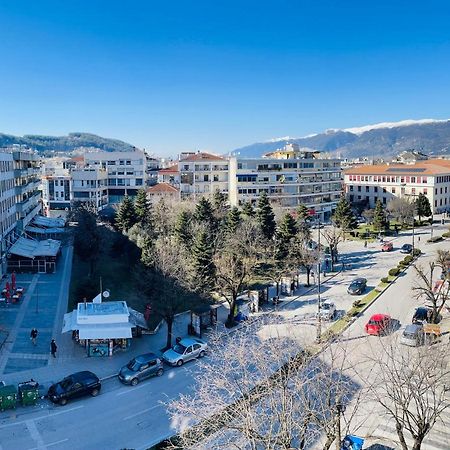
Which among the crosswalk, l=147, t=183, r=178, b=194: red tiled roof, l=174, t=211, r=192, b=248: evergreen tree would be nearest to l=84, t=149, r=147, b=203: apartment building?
l=147, t=183, r=178, b=194: red tiled roof

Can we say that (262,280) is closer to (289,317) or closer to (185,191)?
(289,317)

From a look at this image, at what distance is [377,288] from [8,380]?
97.6 feet

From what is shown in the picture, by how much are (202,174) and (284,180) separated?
14798 millimetres

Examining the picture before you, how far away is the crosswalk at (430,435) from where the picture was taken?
62.2 ft

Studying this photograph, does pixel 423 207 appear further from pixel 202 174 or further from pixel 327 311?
pixel 327 311

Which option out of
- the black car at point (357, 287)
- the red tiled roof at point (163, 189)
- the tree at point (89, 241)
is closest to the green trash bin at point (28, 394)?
the tree at point (89, 241)

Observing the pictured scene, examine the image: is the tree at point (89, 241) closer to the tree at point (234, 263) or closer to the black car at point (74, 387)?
the tree at point (234, 263)

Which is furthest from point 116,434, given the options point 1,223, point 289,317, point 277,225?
point 277,225

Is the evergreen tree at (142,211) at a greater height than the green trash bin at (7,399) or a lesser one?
greater

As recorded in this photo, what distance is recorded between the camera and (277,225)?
196 feet

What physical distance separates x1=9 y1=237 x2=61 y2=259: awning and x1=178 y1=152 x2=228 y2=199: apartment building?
3680 cm

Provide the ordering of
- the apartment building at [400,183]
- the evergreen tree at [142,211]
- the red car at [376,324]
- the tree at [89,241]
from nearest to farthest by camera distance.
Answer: the red car at [376,324]
the tree at [89,241]
the evergreen tree at [142,211]
the apartment building at [400,183]

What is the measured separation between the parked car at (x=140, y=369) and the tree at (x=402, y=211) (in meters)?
58.6

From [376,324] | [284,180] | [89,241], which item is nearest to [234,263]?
[376,324]
